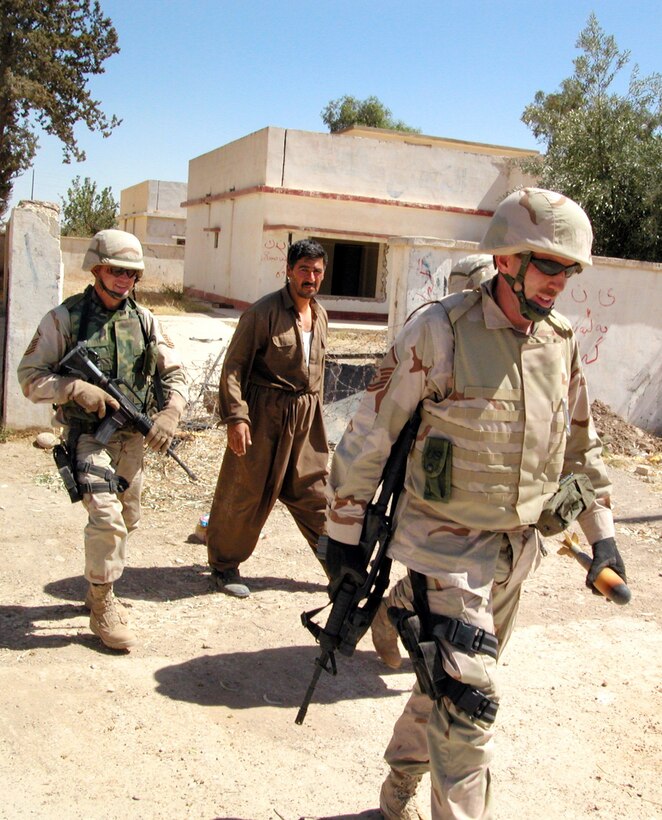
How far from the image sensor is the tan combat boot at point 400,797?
2.63 metres

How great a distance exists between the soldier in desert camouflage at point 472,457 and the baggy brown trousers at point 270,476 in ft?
6.51

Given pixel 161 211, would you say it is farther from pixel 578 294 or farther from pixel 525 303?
pixel 525 303

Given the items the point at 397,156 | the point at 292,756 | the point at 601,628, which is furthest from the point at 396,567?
the point at 397,156

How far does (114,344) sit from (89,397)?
1.15 feet

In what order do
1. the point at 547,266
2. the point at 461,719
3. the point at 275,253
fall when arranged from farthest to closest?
1. the point at 275,253
2. the point at 547,266
3. the point at 461,719

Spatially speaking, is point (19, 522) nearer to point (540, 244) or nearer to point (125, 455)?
point (125, 455)

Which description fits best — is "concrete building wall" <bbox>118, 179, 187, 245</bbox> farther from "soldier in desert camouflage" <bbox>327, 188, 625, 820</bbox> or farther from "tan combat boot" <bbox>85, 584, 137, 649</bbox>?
"soldier in desert camouflage" <bbox>327, 188, 625, 820</bbox>

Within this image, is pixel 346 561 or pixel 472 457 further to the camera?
pixel 346 561

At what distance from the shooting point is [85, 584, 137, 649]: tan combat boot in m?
3.74

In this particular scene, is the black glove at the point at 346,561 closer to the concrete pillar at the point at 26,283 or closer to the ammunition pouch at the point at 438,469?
the ammunition pouch at the point at 438,469

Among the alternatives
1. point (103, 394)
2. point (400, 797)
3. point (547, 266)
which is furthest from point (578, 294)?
point (400, 797)

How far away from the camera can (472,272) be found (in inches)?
164

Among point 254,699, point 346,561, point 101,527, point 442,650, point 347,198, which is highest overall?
point 347,198

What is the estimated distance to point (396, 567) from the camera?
207 inches
